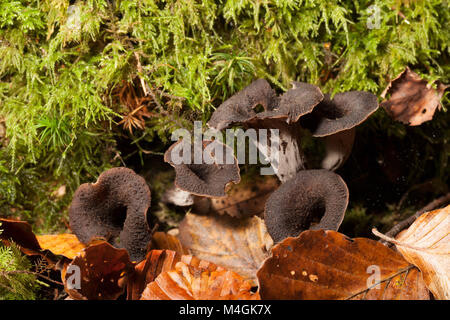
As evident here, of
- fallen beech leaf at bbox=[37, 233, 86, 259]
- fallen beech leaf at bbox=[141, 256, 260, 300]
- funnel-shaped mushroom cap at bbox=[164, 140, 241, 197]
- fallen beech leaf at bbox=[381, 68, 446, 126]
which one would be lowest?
fallen beech leaf at bbox=[37, 233, 86, 259]

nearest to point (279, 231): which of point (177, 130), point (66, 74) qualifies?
point (177, 130)

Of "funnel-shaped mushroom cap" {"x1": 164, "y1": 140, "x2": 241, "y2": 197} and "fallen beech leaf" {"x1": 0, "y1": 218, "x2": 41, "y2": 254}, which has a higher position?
"funnel-shaped mushroom cap" {"x1": 164, "y1": 140, "x2": 241, "y2": 197}

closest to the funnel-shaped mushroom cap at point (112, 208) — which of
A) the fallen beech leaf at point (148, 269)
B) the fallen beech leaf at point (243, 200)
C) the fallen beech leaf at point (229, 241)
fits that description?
the fallen beech leaf at point (148, 269)

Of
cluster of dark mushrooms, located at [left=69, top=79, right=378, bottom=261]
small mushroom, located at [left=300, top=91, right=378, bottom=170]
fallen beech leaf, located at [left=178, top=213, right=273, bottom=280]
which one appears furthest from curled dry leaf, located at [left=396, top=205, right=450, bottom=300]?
fallen beech leaf, located at [left=178, top=213, right=273, bottom=280]

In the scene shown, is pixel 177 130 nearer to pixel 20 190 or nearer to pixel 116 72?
pixel 116 72

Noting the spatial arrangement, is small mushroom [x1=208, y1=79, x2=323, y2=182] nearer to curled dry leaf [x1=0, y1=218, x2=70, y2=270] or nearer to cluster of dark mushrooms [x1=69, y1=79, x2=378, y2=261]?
cluster of dark mushrooms [x1=69, y1=79, x2=378, y2=261]

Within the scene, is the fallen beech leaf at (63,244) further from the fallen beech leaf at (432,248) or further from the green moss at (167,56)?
the fallen beech leaf at (432,248)

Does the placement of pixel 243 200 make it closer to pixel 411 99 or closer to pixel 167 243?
pixel 167 243
